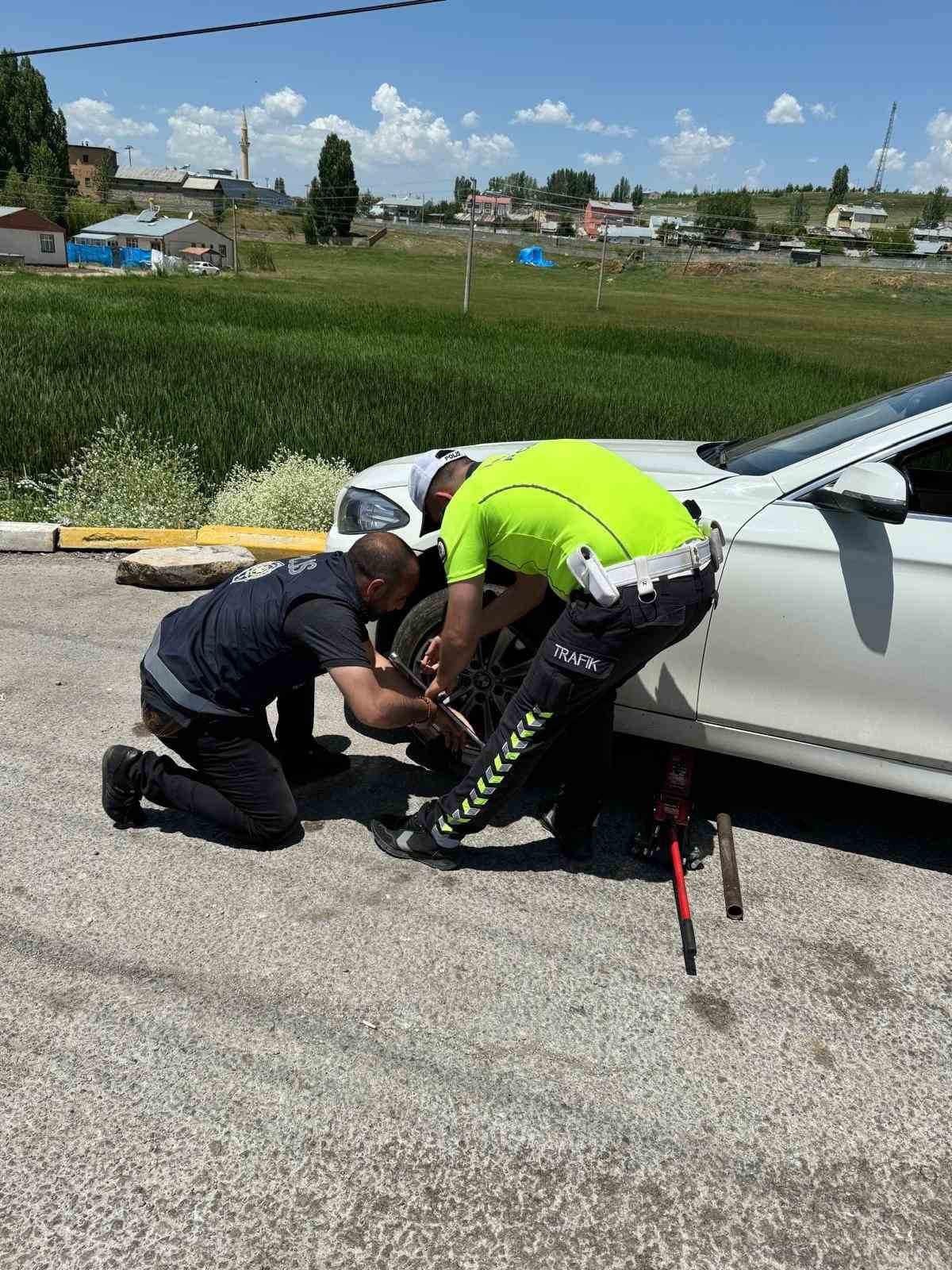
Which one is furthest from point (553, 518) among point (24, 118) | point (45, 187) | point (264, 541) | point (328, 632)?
point (24, 118)

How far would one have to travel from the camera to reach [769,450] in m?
4.02

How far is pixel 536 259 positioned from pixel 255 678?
59300 millimetres

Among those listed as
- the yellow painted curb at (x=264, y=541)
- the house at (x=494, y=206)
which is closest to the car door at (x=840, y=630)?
the yellow painted curb at (x=264, y=541)

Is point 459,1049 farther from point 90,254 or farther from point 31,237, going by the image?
point 90,254

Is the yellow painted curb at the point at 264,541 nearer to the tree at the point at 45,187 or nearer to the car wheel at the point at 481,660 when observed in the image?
the car wheel at the point at 481,660

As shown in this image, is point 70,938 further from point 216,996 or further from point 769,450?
point 769,450

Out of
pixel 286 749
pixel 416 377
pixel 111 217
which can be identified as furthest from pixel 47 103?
pixel 286 749

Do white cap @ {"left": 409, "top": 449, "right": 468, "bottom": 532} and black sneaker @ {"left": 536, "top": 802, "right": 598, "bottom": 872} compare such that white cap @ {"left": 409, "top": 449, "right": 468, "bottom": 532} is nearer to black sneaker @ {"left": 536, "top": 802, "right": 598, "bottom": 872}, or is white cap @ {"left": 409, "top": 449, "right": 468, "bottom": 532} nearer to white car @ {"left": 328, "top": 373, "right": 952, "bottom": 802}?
white car @ {"left": 328, "top": 373, "right": 952, "bottom": 802}

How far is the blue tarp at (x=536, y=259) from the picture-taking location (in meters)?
57.7

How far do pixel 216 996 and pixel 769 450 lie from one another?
290 cm

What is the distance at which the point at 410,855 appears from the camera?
361 centimetres

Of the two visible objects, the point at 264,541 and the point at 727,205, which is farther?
the point at 727,205

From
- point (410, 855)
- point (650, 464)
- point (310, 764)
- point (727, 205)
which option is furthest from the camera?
point (727, 205)

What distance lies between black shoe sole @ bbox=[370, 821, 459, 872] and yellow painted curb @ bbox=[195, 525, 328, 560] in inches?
140
